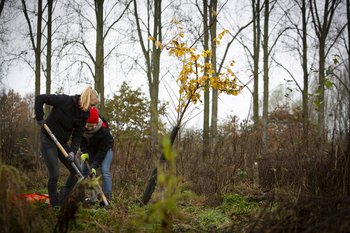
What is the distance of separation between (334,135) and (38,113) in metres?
3.49

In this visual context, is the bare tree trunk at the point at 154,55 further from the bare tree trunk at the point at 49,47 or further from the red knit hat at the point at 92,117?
the red knit hat at the point at 92,117

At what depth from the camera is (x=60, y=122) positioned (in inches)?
168

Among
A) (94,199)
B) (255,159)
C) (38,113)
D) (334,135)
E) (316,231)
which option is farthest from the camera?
(255,159)

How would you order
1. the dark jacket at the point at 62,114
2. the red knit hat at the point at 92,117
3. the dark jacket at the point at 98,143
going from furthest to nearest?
the dark jacket at the point at 98,143 < the red knit hat at the point at 92,117 < the dark jacket at the point at 62,114

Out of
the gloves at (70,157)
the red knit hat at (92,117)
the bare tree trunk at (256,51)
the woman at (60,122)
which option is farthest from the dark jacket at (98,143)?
the bare tree trunk at (256,51)

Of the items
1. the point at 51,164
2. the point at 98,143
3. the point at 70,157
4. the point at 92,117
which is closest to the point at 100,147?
the point at 98,143

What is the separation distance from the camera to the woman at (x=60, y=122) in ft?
13.5

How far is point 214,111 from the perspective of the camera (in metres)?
11.2

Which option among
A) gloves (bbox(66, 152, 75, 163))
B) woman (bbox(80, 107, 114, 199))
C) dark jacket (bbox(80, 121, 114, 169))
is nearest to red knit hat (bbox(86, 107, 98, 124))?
woman (bbox(80, 107, 114, 199))

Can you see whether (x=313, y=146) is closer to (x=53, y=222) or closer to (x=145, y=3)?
(x=53, y=222)

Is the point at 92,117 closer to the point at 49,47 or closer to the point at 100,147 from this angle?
the point at 100,147

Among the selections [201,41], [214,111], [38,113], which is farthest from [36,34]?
[38,113]

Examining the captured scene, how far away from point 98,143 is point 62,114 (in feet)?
3.82

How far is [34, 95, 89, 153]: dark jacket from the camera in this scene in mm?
4188
